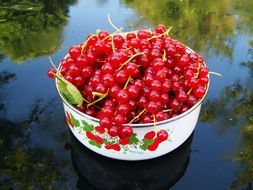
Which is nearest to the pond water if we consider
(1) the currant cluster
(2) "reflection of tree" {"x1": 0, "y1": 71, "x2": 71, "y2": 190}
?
(2) "reflection of tree" {"x1": 0, "y1": 71, "x2": 71, "y2": 190}

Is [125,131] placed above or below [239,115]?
above

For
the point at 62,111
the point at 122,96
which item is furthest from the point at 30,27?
the point at 122,96

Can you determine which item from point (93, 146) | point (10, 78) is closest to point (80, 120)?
point (93, 146)

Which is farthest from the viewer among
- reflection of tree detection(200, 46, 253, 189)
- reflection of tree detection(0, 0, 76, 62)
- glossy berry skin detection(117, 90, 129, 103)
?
reflection of tree detection(0, 0, 76, 62)

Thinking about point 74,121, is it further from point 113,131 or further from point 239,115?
point 239,115

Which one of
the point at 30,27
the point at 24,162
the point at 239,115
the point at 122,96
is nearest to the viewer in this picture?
the point at 122,96

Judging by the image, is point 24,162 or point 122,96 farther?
point 24,162

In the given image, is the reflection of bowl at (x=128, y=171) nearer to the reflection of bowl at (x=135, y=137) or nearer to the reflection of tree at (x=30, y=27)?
the reflection of bowl at (x=135, y=137)

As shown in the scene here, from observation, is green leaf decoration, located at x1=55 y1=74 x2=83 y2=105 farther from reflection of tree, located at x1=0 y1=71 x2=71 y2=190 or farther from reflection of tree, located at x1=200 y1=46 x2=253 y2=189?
reflection of tree, located at x1=200 y1=46 x2=253 y2=189
